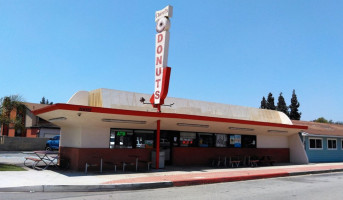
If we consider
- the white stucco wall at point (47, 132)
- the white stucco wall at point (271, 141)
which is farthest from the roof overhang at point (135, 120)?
the white stucco wall at point (47, 132)

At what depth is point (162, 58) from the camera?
56.7 ft

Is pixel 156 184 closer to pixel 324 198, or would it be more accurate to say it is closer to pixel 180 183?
pixel 180 183

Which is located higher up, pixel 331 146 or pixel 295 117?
pixel 295 117

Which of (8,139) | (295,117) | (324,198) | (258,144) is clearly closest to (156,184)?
(324,198)

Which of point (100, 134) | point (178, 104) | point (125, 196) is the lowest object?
point (125, 196)

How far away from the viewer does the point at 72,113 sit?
45.9ft

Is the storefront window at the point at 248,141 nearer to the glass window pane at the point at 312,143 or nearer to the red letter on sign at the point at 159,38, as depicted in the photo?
the glass window pane at the point at 312,143

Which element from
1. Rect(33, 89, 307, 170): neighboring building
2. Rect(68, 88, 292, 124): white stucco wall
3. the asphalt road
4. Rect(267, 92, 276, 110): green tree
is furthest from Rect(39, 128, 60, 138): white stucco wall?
Rect(267, 92, 276, 110): green tree

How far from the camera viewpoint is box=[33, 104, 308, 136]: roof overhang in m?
14.0

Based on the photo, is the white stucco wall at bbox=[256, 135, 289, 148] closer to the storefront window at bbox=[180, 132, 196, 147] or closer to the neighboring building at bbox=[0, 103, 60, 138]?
the storefront window at bbox=[180, 132, 196, 147]

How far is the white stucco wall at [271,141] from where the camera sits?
2344 cm

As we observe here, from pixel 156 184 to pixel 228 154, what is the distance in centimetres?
1008

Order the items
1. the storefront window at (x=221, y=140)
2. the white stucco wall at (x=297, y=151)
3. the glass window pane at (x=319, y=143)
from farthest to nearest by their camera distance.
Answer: the glass window pane at (x=319, y=143) < the white stucco wall at (x=297, y=151) < the storefront window at (x=221, y=140)

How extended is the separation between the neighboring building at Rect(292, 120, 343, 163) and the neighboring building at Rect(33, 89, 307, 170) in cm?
105
